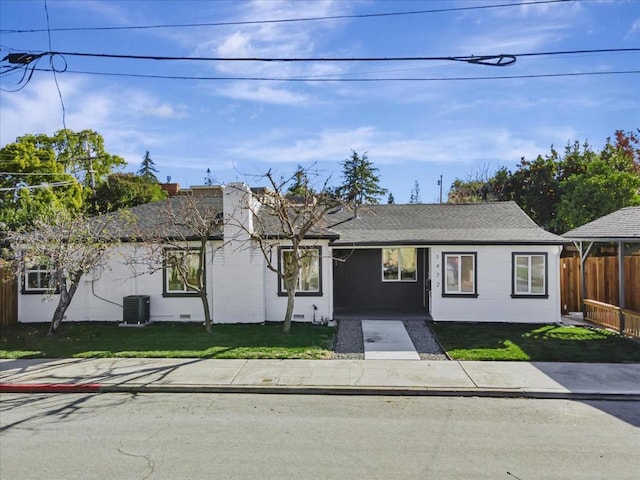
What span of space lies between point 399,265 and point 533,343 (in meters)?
6.76

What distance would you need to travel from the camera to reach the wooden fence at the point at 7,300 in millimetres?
16344

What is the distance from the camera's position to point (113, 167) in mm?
41156

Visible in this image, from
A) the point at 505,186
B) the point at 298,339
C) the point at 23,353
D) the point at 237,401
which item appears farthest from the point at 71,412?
the point at 505,186

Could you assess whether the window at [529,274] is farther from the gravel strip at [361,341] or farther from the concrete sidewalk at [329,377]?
the concrete sidewalk at [329,377]

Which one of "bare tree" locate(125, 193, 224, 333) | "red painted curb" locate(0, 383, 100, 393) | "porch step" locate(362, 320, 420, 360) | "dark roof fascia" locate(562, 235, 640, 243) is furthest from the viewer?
"bare tree" locate(125, 193, 224, 333)

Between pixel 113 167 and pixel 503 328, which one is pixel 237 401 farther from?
pixel 113 167

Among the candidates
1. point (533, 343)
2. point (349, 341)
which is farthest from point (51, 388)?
point (533, 343)

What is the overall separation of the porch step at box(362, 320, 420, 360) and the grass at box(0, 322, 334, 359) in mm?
1058

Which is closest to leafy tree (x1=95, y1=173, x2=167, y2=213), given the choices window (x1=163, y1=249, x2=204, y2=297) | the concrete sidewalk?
window (x1=163, y1=249, x2=204, y2=297)

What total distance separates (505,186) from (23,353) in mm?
31978

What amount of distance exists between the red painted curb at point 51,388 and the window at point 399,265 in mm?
11870

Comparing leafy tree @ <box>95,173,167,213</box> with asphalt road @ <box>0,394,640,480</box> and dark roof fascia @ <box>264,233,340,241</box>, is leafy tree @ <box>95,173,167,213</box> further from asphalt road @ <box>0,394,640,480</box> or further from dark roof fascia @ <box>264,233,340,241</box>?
asphalt road @ <box>0,394,640,480</box>

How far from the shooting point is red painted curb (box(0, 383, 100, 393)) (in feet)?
32.3

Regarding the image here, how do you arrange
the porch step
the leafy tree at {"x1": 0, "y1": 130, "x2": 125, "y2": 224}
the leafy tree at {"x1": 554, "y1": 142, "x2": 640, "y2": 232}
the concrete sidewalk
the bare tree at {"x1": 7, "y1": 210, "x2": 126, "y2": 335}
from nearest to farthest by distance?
the concrete sidewalk → the porch step → the bare tree at {"x1": 7, "y1": 210, "x2": 126, "y2": 335} → the leafy tree at {"x1": 554, "y1": 142, "x2": 640, "y2": 232} → the leafy tree at {"x1": 0, "y1": 130, "x2": 125, "y2": 224}
